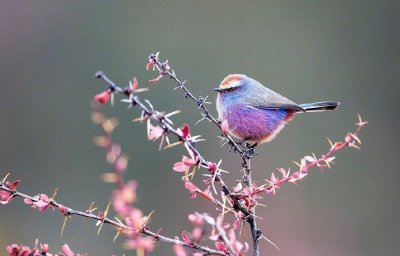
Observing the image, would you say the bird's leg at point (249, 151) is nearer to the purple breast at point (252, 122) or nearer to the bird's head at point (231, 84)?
the purple breast at point (252, 122)

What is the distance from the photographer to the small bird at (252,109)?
4.54m

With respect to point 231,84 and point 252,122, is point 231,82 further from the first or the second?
point 252,122

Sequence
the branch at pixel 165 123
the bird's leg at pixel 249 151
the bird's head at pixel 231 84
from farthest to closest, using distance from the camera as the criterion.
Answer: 1. the bird's head at pixel 231 84
2. the bird's leg at pixel 249 151
3. the branch at pixel 165 123

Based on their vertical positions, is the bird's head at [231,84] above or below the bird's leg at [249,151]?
above

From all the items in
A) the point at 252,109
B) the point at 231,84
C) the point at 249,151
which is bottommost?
the point at 249,151

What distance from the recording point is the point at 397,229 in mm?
10531

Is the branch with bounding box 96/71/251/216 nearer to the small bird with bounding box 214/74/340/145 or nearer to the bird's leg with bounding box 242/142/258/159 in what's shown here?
the bird's leg with bounding box 242/142/258/159

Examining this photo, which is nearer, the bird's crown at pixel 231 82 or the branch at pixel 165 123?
the branch at pixel 165 123

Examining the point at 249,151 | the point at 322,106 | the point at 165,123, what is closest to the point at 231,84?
the point at 322,106

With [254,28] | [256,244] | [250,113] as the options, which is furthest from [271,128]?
[254,28]

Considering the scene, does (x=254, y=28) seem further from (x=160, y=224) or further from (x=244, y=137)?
(x=244, y=137)

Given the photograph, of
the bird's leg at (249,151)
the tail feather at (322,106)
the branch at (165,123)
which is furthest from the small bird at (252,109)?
the branch at (165,123)

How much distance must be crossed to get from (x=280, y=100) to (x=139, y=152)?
18.4ft

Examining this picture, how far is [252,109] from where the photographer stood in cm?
468
